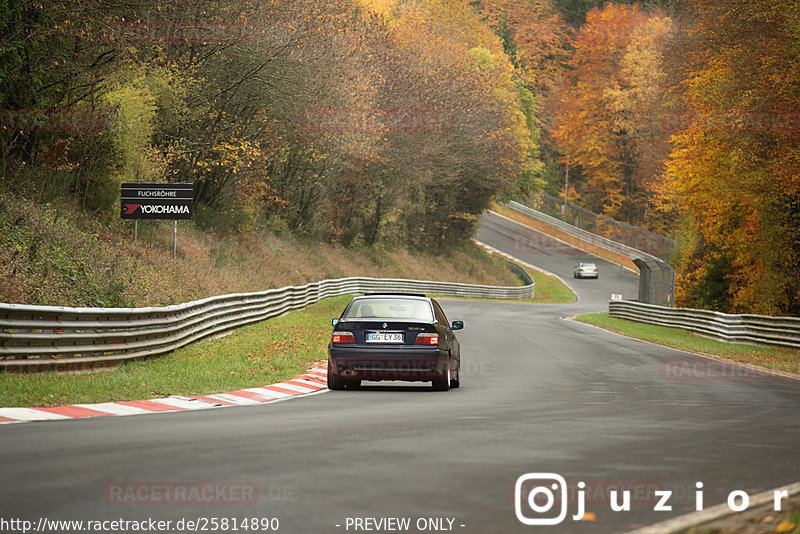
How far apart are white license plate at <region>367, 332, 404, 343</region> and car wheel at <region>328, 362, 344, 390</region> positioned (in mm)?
837

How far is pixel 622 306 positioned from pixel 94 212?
2523 cm

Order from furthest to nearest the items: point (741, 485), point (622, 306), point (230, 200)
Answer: point (622, 306), point (230, 200), point (741, 485)

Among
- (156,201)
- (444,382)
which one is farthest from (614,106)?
(444,382)

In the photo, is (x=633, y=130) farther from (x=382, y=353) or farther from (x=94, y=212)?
(x=382, y=353)

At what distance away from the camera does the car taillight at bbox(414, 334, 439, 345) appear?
46.9 ft

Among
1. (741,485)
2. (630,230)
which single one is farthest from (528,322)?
(630,230)

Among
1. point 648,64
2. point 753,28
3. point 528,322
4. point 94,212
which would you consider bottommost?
point 528,322

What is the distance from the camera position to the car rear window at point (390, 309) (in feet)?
48.5

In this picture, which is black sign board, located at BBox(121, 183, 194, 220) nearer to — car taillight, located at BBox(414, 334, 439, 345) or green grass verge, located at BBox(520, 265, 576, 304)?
car taillight, located at BBox(414, 334, 439, 345)

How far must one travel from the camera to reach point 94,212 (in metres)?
28.0

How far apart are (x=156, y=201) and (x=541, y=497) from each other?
20.5m
